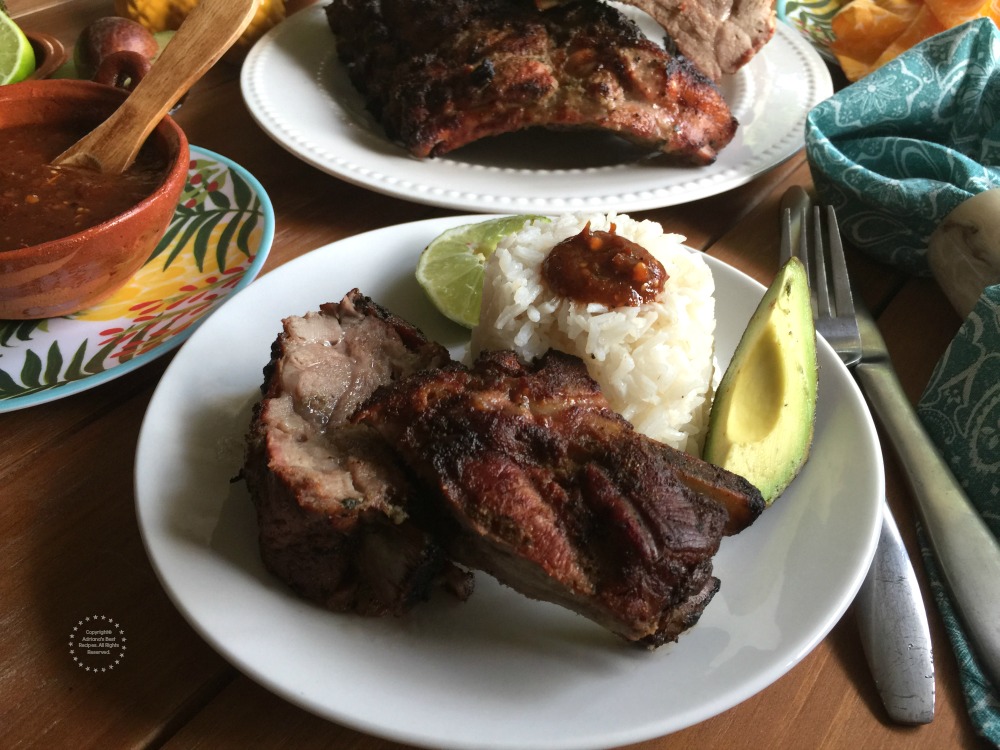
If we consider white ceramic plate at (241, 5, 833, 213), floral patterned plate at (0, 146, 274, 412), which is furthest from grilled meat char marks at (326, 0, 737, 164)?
floral patterned plate at (0, 146, 274, 412)

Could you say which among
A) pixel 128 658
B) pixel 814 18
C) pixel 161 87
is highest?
pixel 161 87

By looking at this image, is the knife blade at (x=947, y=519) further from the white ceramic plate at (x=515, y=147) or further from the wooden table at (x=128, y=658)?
the white ceramic plate at (x=515, y=147)

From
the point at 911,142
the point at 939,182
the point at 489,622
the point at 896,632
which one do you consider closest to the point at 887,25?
the point at 911,142

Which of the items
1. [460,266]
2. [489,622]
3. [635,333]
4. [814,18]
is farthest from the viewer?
[814,18]

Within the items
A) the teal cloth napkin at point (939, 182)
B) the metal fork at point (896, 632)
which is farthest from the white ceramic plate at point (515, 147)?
the metal fork at point (896, 632)

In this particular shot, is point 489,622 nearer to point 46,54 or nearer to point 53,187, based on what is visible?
point 53,187

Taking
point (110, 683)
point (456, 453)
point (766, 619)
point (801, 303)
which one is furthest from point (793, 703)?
point (110, 683)

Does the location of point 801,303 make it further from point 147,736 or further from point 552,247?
point 147,736
